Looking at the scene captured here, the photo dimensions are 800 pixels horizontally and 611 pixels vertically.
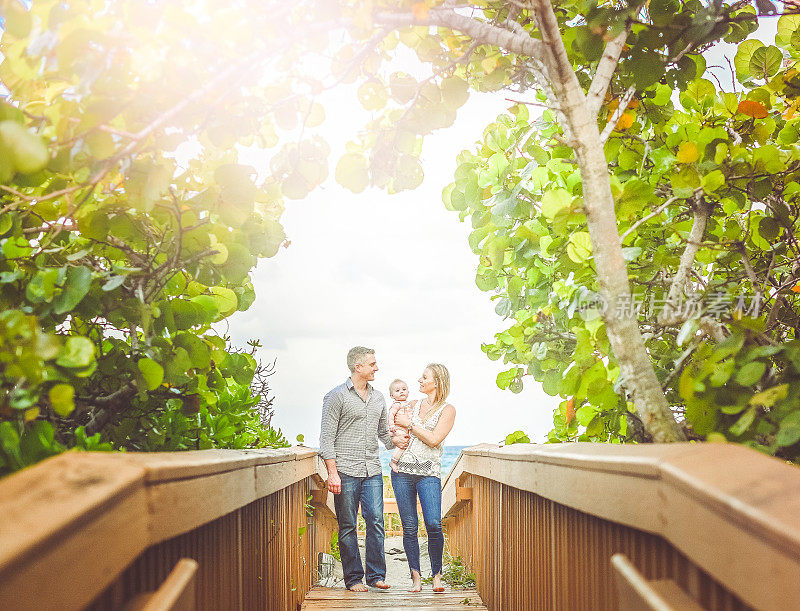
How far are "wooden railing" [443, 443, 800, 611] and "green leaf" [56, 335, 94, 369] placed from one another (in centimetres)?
101

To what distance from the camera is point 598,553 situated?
136cm

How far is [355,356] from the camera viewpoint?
4434 millimetres

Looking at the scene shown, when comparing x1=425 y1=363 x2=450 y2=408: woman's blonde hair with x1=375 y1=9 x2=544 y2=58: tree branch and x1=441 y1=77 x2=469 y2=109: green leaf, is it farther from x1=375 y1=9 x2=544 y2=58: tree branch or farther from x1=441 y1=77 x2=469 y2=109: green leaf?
x1=375 y1=9 x2=544 y2=58: tree branch

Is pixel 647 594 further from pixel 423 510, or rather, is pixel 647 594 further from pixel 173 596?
pixel 423 510

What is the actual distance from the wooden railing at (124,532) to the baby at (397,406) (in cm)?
256

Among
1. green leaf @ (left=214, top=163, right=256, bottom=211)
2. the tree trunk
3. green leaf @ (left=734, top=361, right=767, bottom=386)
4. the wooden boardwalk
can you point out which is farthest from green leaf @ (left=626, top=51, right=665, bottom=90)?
the wooden boardwalk

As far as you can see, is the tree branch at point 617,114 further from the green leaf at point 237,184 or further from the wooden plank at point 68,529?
the wooden plank at point 68,529

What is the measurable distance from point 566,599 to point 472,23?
158 cm

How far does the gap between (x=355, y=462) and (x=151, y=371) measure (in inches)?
116

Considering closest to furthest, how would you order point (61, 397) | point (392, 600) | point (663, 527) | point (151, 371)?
point (663, 527) → point (61, 397) → point (151, 371) → point (392, 600)

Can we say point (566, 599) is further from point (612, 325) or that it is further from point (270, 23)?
point (270, 23)

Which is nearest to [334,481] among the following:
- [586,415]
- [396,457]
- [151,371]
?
[396,457]

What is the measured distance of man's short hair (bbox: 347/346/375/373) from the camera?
4418 millimetres

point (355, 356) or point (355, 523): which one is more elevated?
point (355, 356)
